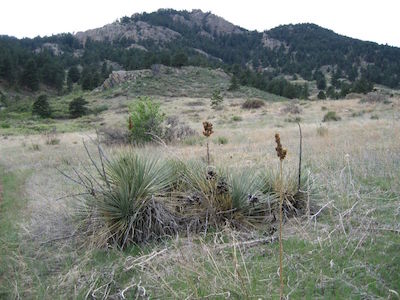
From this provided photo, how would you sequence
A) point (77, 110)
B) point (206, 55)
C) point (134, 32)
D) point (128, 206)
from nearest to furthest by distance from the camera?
point (128, 206) → point (77, 110) → point (206, 55) → point (134, 32)

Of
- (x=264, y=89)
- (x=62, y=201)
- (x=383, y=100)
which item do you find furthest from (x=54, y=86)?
(x=62, y=201)

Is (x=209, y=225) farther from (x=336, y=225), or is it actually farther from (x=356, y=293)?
(x=356, y=293)

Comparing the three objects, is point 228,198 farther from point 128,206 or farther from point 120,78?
point 120,78

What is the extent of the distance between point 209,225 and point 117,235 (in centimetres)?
115

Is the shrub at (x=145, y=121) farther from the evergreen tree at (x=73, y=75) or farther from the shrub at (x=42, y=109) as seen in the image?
the evergreen tree at (x=73, y=75)

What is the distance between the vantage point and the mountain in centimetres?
7588

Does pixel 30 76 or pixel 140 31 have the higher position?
pixel 140 31

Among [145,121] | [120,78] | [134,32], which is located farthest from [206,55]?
[145,121]

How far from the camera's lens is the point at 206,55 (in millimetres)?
134000

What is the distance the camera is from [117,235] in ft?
15.1

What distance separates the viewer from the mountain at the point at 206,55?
75.9 metres

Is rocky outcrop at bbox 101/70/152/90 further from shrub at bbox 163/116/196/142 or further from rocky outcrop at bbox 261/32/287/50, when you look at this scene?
rocky outcrop at bbox 261/32/287/50

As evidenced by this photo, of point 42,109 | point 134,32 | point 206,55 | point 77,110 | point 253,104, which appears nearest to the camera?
point 253,104

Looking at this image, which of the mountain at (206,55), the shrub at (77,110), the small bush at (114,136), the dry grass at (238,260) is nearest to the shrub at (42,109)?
the shrub at (77,110)
